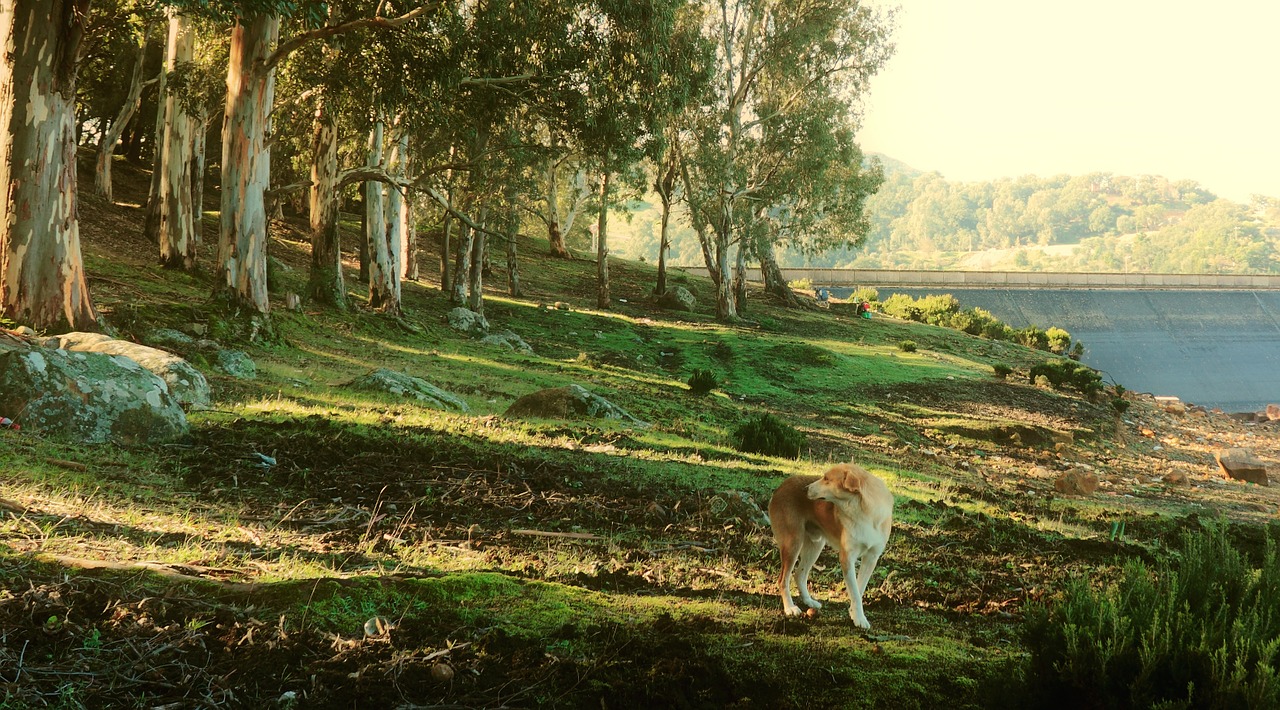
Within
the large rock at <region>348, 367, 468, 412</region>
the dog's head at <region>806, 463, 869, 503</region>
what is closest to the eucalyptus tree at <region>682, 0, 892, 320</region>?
the large rock at <region>348, 367, 468, 412</region>

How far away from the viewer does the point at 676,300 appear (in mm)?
38500

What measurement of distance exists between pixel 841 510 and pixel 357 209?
42676mm

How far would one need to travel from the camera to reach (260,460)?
8.03 meters

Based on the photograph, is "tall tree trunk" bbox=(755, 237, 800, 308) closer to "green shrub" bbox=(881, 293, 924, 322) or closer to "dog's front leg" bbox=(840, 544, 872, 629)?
"green shrub" bbox=(881, 293, 924, 322)

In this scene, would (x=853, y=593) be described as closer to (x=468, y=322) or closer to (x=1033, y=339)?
(x=468, y=322)

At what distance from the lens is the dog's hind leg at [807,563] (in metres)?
5.40

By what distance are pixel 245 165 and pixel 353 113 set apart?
3648 mm

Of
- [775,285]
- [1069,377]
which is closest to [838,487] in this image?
[1069,377]

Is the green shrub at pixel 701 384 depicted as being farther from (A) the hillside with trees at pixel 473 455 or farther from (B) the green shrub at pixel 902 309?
(B) the green shrub at pixel 902 309

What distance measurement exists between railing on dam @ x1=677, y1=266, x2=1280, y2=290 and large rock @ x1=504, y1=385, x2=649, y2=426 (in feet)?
163

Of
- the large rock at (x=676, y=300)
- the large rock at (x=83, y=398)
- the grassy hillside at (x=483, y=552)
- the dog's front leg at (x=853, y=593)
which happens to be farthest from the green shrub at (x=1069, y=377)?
→ the large rock at (x=83, y=398)

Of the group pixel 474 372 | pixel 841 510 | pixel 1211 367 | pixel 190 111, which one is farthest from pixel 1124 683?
pixel 1211 367

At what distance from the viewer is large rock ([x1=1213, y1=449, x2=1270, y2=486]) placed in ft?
63.4

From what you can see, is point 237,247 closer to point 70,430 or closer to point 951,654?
point 70,430
